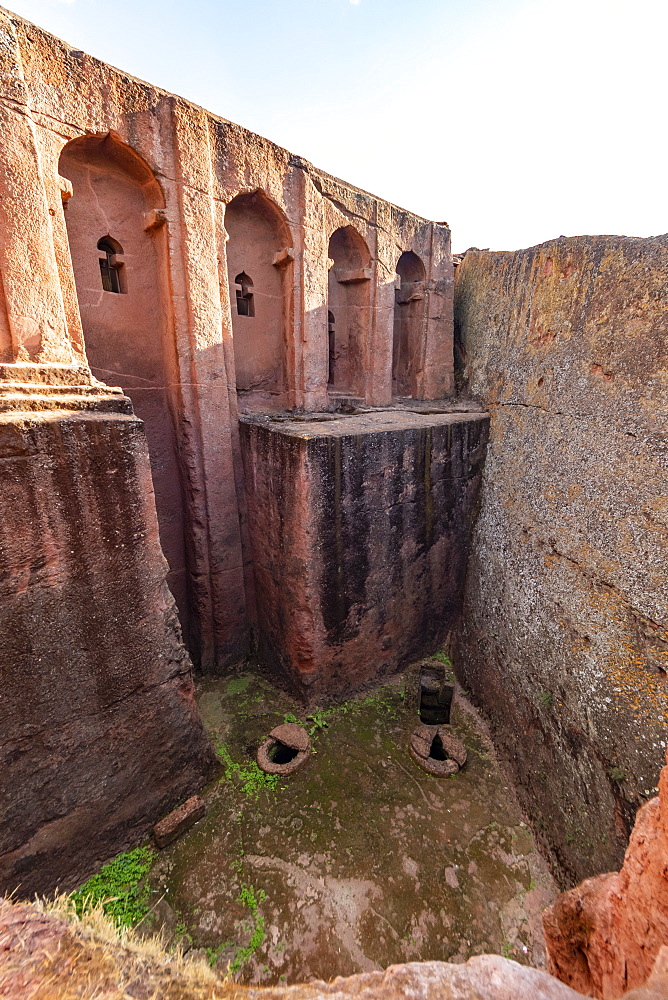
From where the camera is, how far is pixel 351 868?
3.73m

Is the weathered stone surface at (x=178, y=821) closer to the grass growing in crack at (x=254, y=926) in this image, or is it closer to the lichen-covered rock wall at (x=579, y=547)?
the grass growing in crack at (x=254, y=926)

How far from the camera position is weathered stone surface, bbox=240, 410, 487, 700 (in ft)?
15.9

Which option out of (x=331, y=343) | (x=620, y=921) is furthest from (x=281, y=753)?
(x=331, y=343)

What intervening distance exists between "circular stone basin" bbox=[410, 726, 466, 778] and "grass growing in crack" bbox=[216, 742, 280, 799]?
1.68 metres

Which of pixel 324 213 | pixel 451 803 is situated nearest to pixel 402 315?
pixel 324 213

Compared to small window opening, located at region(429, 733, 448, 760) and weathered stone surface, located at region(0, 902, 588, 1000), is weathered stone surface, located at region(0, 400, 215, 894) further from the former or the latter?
small window opening, located at region(429, 733, 448, 760)

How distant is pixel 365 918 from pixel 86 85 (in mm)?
8396

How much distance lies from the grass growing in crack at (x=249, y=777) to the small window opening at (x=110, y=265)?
19.4 ft

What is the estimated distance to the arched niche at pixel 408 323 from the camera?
7.47m

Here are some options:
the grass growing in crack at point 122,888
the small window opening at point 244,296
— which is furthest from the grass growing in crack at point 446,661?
the small window opening at point 244,296

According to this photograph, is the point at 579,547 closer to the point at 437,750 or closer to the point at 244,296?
the point at 437,750

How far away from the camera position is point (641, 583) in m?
3.65

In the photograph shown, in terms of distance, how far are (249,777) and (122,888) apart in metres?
1.36

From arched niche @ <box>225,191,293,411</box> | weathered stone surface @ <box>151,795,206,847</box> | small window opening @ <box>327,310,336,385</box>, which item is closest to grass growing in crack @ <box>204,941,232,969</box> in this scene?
weathered stone surface @ <box>151,795,206,847</box>
